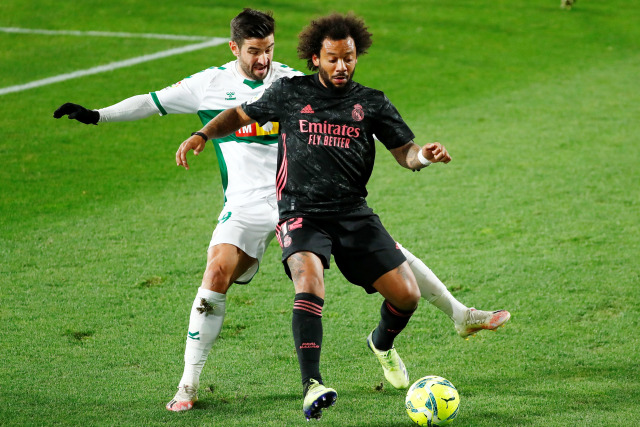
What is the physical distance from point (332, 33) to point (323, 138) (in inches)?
21.7

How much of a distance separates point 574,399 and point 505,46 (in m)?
12.1

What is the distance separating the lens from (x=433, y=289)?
4871 millimetres

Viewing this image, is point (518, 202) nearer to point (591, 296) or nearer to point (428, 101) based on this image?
point (591, 296)

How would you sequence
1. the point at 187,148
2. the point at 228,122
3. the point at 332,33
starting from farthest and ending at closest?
the point at 228,122 → the point at 332,33 → the point at 187,148

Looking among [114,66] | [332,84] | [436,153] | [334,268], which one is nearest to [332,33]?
[332,84]

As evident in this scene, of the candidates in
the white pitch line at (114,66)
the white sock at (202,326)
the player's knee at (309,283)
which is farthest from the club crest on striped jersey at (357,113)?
the white pitch line at (114,66)

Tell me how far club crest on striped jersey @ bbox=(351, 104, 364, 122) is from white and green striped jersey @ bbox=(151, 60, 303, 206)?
791 millimetres

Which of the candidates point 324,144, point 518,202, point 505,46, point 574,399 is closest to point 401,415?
point 574,399

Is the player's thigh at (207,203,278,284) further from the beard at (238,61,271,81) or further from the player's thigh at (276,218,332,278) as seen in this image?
the beard at (238,61,271,81)

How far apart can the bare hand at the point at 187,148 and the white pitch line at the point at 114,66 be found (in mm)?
8504

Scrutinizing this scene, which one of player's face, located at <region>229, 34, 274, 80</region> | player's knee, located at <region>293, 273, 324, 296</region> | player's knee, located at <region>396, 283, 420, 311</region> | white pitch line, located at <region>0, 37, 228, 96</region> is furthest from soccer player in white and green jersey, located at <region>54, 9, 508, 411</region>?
white pitch line, located at <region>0, 37, 228, 96</region>

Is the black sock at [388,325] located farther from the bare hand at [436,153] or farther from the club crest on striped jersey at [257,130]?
the club crest on striped jersey at [257,130]

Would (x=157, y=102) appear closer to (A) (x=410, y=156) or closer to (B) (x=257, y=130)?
(B) (x=257, y=130)

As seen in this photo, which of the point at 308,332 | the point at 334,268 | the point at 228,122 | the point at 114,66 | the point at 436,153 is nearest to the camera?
the point at 308,332
